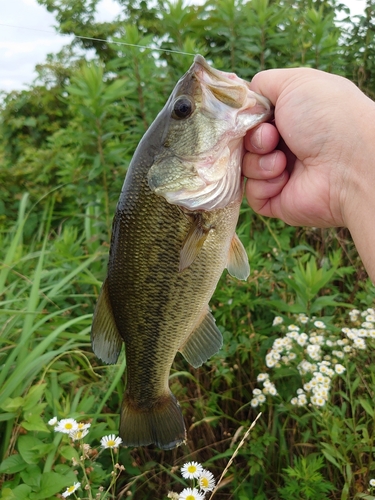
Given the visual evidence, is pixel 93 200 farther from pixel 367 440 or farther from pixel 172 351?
pixel 367 440

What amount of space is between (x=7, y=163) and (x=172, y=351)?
156 inches

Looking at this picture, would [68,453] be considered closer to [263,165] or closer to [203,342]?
[203,342]

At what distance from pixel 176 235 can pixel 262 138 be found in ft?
1.43

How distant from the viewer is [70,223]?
3777 millimetres

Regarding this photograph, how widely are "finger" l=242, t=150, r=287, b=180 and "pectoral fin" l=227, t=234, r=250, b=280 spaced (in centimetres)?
24

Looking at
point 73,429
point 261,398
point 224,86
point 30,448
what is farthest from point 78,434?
point 224,86

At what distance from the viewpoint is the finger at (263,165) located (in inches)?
62.7

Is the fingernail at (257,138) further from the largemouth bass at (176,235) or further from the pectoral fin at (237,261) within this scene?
the pectoral fin at (237,261)

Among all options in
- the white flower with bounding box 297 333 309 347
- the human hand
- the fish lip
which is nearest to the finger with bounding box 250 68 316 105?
the human hand

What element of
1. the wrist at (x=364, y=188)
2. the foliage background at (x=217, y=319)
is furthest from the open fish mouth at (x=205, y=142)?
the foliage background at (x=217, y=319)

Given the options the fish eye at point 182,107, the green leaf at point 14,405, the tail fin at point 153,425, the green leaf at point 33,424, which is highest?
the fish eye at point 182,107

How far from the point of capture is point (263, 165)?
1603mm

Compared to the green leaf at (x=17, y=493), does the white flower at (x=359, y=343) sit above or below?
above

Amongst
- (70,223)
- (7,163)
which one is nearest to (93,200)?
(70,223)
